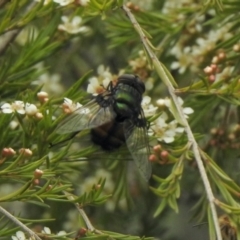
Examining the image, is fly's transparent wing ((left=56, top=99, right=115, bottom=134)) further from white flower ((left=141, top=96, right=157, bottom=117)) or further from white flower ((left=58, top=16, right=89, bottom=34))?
white flower ((left=58, top=16, right=89, bottom=34))

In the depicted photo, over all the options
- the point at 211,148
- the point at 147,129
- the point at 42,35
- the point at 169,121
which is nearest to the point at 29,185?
the point at 147,129

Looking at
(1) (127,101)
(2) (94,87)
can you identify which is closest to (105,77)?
(2) (94,87)

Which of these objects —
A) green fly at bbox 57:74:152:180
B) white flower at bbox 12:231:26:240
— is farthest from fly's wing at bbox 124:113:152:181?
white flower at bbox 12:231:26:240

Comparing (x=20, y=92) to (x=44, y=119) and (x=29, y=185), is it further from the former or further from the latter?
(x=29, y=185)

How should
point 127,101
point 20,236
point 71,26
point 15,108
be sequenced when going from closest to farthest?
1. point 20,236
2. point 15,108
3. point 127,101
4. point 71,26

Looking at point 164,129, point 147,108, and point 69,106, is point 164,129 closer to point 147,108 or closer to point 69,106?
point 147,108
